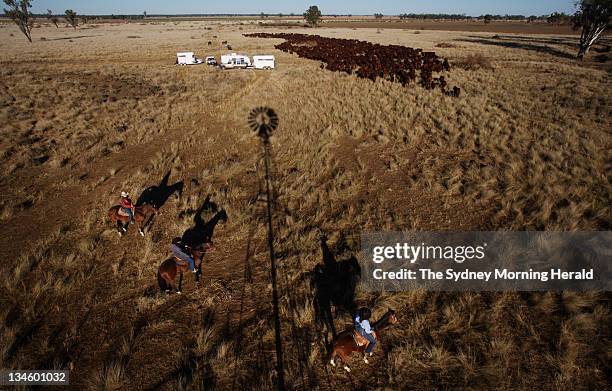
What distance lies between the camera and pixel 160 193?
1024cm

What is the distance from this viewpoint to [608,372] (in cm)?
452

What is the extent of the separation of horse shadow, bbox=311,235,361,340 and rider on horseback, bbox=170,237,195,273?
8.65 ft

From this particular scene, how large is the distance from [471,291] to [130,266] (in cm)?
769

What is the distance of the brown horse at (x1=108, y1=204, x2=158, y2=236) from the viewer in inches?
310

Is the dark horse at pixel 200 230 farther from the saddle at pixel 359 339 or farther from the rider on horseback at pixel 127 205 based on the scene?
the saddle at pixel 359 339

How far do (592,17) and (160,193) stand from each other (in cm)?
4833

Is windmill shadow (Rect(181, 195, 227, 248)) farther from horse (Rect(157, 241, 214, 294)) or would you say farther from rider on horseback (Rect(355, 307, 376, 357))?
rider on horseback (Rect(355, 307, 376, 357))

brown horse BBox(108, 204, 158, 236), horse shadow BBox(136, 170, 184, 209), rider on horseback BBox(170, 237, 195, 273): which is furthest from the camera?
horse shadow BBox(136, 170, 184, 209)

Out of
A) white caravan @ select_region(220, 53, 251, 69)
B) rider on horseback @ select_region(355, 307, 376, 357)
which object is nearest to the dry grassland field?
rider on horseback @ select_region(355, 307, 376, 357)

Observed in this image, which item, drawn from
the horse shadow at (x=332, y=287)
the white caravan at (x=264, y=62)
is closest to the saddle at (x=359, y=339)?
the horse shadow at (x=332, y=287)

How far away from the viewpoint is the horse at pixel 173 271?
598 cm

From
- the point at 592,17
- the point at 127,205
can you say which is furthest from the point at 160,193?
the point at 592,17

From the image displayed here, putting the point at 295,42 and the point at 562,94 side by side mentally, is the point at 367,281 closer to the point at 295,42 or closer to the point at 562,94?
the point at 562,94

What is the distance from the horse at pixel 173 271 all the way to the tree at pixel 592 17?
156 feet
